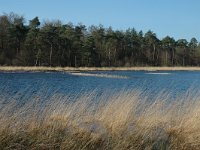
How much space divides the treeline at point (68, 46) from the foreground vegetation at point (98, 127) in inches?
2807

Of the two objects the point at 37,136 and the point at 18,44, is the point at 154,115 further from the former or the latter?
the point at 18,44

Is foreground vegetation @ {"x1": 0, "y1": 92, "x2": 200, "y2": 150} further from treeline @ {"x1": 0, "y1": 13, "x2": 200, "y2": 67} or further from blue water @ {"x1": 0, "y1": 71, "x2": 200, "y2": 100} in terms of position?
treeline @ {"x1": 0, "y1": 13, "x2": 200, "y2": 67}

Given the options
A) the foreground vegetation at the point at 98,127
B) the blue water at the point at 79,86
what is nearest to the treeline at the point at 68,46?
the blue water at the point at 79,86

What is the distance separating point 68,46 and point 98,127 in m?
81.8

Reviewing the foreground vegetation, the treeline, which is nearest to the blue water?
the foreground vegetation

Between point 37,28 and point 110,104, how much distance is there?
260ft

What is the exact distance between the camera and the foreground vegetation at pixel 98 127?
20.1 feet

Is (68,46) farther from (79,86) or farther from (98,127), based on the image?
(98,127)

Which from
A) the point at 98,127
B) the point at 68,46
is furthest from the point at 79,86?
the point at 68,46

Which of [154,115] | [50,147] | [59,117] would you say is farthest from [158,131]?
[50,147]

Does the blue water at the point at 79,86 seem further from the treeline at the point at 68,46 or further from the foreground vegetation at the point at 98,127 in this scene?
the treeline at the point at 68,46

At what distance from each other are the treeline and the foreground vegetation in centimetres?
7130

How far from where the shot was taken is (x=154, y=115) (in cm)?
830

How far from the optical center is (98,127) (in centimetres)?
736
